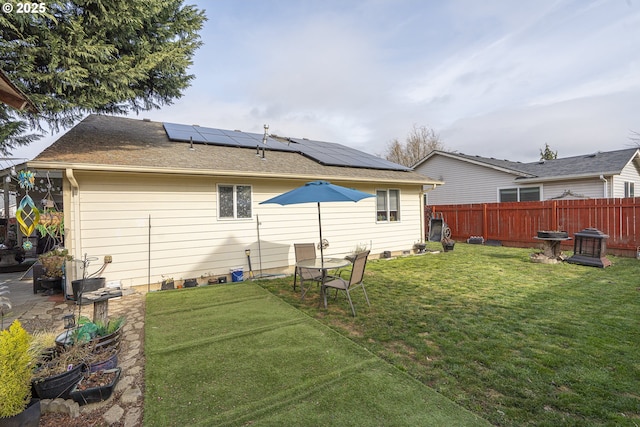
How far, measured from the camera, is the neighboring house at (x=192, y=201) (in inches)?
230

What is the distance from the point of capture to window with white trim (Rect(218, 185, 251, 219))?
720cm

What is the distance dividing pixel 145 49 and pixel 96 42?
801 mm

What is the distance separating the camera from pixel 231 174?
22.2ft

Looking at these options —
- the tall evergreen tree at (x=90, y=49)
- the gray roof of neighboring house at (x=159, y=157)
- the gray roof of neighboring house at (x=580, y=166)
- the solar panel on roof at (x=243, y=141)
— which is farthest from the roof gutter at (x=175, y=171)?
the gray roof of neighboring house at (x=580, y=166)

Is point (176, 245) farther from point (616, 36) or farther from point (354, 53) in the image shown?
point (616, 36)

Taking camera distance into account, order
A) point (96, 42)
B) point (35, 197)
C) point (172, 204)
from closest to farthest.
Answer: point (96, 42)
point (172, 204)
point (35, 197)

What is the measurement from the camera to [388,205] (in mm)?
10148

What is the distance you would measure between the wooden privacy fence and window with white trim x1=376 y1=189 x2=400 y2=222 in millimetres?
5343

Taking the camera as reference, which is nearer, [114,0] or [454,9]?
[114,0]

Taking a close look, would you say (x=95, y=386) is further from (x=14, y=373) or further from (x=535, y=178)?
(x=535, y=178)

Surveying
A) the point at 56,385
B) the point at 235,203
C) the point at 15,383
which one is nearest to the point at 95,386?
the point at 56,385

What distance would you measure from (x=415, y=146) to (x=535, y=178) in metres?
19.0

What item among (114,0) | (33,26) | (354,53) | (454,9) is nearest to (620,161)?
(454,9)

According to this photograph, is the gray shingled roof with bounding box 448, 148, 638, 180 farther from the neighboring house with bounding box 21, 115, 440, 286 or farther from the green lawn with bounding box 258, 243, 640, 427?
the neighboring house with bounding box 21, 115, 440, 286
